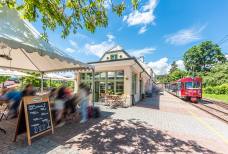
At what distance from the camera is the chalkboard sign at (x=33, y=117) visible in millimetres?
3930

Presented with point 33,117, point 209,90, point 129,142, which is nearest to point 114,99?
point 129,142

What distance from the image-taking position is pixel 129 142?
4.26 metres

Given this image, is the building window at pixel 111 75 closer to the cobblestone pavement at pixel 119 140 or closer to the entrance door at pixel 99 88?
the entrance door at pixel 99 88

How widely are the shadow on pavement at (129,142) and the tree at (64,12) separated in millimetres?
3810

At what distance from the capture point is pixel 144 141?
4391 millimetres

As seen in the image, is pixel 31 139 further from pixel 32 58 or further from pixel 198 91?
pixel 198 91

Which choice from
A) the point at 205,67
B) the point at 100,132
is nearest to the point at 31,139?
the point at 100,132

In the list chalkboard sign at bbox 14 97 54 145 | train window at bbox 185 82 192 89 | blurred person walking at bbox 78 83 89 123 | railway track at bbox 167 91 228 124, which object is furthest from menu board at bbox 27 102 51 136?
train window at bbox 185 82 192 89

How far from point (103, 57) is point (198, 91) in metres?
15.3

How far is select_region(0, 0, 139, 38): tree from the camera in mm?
4056

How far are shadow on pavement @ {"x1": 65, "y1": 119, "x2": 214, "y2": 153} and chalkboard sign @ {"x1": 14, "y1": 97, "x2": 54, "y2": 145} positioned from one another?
1026 millimetres

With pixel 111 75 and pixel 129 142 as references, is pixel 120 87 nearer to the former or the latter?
pixel 111 75

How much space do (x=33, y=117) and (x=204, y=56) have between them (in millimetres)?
60457

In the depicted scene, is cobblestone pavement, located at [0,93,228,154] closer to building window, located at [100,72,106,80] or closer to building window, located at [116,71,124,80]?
building window, located at [116,71,124,80]
